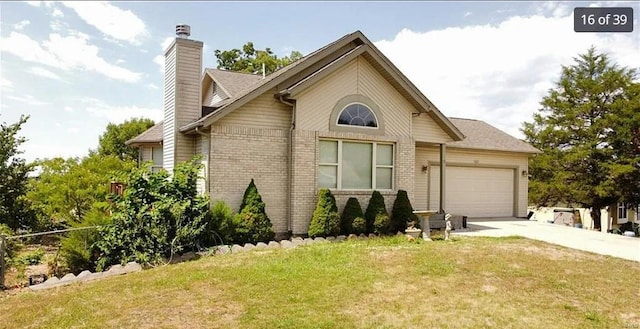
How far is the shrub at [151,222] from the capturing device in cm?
969

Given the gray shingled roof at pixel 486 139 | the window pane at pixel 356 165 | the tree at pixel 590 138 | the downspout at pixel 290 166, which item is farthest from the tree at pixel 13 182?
the tree at pixel 590 138

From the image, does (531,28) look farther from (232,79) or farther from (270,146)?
(232,79)

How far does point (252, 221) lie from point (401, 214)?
15.7ft

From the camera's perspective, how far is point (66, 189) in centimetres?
1404

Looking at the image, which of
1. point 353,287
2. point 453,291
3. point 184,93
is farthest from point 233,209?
point 453,291

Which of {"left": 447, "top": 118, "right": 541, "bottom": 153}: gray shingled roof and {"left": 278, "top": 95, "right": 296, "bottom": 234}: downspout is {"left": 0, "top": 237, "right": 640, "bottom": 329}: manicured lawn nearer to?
{"left": 278, "top": 95, "right": 296, "bottom": 234}: downspout

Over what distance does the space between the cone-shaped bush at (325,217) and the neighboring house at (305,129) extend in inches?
13.2

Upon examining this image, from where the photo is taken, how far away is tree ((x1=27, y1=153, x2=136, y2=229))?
14055mm

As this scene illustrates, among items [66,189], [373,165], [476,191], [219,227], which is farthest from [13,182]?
[476,191]

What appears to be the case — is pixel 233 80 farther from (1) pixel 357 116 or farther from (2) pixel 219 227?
(2) pixel 219 227

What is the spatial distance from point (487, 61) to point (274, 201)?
34.3ft

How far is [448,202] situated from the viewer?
1808 cm

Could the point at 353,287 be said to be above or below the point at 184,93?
below

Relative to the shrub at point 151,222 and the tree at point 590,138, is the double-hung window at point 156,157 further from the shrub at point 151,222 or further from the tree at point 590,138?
the tree at point 590,138
